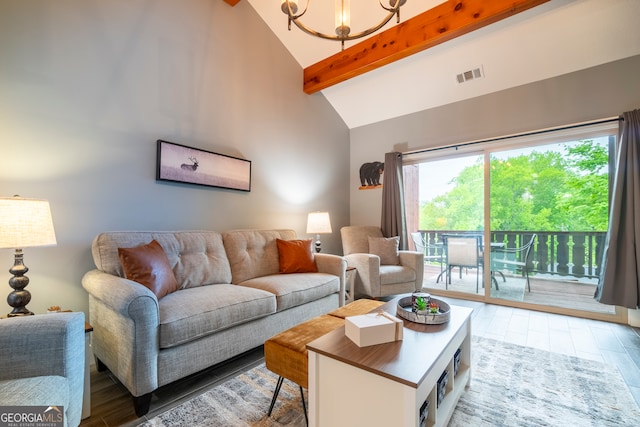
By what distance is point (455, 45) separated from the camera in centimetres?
304

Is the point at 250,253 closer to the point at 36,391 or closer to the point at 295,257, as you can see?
the point at 295,257

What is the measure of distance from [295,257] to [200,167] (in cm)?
124

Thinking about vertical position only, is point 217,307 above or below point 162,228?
below

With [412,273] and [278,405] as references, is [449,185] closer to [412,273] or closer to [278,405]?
[412,273]

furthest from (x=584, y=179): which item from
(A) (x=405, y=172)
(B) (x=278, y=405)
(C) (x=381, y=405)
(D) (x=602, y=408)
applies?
(B) (x=278, y=405)

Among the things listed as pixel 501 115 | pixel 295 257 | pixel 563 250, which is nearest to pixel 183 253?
pixel 295 257

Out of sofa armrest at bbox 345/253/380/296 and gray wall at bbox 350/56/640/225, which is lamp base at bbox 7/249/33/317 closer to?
sofa armrest at bbox 345/253/380/296

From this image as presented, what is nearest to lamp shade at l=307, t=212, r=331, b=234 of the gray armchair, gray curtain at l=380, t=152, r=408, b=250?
gray curtain at l=380, t=152, r=408, b=250

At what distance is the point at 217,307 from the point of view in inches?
66.0

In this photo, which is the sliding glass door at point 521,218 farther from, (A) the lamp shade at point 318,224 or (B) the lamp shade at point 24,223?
(B) the lamp shade at point 24,223

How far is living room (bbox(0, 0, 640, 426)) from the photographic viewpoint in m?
1.77

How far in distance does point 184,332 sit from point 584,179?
3997mm

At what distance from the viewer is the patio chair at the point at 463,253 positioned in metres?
3.59

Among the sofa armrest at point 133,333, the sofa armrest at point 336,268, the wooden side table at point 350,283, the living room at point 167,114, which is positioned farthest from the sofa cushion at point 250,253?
the sofa armrest at point 133,333
